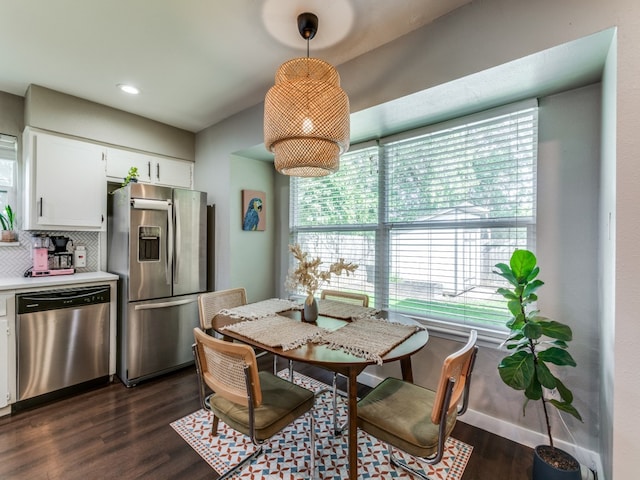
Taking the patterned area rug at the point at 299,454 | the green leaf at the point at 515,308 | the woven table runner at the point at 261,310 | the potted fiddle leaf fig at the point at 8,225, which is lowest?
the patterned area rug at the point at 299,454

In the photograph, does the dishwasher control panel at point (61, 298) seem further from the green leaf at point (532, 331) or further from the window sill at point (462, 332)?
the green leaf at point (532, 331)

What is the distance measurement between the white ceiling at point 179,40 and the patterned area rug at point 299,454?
265 cm

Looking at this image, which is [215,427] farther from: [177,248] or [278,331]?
[177,248]

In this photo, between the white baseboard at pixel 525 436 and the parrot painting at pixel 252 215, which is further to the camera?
the parrot painting at pixel 252 215

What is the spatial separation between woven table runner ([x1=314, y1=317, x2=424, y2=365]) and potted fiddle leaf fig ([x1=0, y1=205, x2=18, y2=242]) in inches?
120

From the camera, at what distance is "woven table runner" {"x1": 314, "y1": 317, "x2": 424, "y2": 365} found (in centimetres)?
Answer: 148

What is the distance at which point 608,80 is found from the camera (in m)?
1.45

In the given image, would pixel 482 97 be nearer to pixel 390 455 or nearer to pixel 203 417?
pixel 390 455

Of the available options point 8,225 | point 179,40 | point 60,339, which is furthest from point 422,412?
point 8,225

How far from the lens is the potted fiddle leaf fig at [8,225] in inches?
104

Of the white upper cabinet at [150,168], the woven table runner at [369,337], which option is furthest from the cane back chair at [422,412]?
the white upper cabinet at [150,168]

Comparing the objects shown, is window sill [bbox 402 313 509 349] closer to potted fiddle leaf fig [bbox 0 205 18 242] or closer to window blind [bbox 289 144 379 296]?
window blind [bbox 289 144 379 296]

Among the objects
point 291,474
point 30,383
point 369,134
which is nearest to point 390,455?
point 291,474

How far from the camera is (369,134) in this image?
8.63 ft
